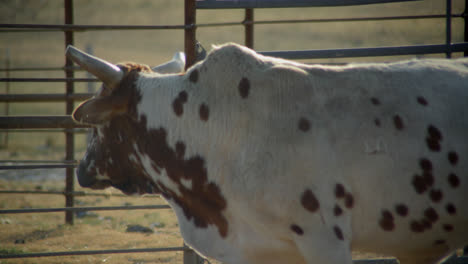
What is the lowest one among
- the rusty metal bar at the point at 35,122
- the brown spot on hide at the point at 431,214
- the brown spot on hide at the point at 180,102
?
the brown spot on hide at the point at 431,214

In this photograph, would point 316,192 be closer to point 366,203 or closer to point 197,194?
point 366,203

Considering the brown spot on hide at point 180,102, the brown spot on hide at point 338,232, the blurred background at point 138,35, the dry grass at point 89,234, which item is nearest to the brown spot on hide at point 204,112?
the brown spot on hide at point 180,102

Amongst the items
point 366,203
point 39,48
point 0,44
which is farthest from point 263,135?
point 0,44

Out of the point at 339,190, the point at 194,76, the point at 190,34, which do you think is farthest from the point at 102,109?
the point at 339,190

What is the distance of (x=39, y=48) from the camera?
138 ft

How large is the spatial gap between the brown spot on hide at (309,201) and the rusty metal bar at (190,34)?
1832 mm

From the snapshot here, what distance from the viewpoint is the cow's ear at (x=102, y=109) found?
3.38m

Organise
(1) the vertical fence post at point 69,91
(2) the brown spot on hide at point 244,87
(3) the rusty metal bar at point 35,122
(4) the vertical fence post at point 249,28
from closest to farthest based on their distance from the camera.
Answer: (2) the brown spot on hide at point 244,87 < (3) the rusty metal bar at point 35,122 < (4) the vertical fence post at point 249,28 < (1) the vertical fence post at point 69,91

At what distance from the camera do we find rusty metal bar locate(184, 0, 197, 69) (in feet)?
14.0

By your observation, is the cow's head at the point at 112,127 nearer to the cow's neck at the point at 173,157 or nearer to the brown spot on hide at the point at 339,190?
the cow's neck at the point at 173,157

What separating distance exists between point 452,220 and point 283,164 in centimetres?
100

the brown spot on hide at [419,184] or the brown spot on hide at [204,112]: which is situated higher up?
the brown spot on hide at [204,112]

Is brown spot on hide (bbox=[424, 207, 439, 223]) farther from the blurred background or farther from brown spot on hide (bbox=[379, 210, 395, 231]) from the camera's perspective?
the blurred background

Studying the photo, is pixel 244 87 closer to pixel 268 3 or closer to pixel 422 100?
pixel 422 100
